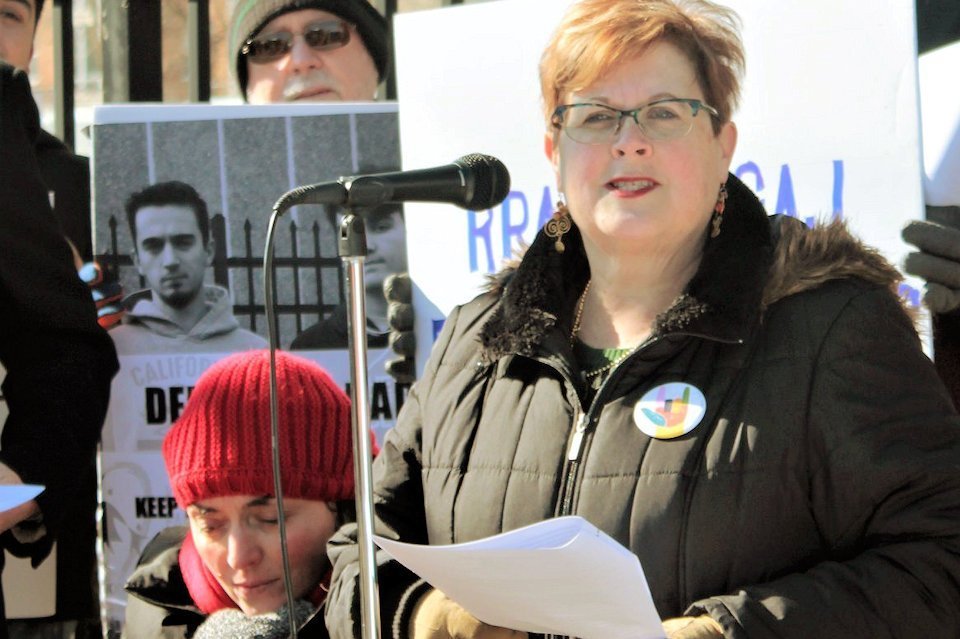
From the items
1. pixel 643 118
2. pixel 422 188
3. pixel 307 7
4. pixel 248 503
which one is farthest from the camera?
pixel 307 7

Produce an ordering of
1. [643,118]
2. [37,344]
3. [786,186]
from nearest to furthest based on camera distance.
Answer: [643,118] < [786,186] < [37,344]

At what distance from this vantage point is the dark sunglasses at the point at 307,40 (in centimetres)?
395

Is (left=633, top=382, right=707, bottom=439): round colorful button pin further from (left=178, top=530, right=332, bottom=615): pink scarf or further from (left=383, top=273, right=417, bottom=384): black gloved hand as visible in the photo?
(left=383, top=273, right=417, bottom=384): black gloved hand

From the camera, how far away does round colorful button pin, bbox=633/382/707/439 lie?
2221mm

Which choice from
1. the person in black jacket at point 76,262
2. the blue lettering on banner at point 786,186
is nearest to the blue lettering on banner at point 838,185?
the blue lettering on banner at point 786,186

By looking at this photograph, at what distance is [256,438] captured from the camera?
2.87 meters

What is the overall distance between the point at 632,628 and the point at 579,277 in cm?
83

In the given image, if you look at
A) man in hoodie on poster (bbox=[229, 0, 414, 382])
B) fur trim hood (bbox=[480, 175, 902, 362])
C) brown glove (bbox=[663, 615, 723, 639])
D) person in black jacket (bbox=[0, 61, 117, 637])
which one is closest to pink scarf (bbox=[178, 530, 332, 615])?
person in black jacket (bbox=[0, 61, 117, 637])

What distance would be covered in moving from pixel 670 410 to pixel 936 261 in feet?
2.47

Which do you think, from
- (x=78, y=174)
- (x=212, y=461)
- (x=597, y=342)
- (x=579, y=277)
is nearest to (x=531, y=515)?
(x=597, y=342)

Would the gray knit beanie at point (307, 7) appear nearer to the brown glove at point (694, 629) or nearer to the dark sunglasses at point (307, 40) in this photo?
the dark sunglasses at point (307, 40)

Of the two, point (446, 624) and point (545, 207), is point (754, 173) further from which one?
point (446, 624)

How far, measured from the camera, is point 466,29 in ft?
10.9

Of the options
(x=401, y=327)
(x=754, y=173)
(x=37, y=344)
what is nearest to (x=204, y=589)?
(x=37, y=344)
